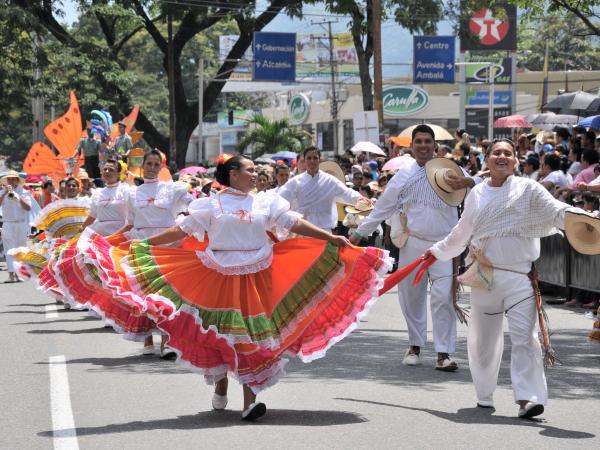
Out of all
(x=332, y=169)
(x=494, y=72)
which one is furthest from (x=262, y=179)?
(x=494, y=72)

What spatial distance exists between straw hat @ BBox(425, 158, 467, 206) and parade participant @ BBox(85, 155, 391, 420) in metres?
1.88

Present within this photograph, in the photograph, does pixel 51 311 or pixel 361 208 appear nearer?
pixel 361 208

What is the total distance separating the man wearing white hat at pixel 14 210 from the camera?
78.1ft

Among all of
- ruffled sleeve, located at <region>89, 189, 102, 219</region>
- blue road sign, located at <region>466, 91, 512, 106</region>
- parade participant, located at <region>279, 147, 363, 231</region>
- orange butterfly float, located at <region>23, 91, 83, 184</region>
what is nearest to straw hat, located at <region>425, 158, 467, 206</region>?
parade participant, located at <region>279, 147, 363, 231</region>

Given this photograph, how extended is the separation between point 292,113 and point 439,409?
75.0 m

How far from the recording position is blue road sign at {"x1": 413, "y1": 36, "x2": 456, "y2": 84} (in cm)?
4997

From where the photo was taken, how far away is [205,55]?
95.6 m

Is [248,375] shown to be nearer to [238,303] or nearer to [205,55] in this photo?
[238,303]

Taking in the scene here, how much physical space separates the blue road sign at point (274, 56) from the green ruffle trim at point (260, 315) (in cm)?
3944

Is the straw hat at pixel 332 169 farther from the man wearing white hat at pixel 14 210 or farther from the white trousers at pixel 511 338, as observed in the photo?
the man wearing white hat at pixel 14 210

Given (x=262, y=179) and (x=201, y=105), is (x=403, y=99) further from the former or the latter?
(x=262, y=179)

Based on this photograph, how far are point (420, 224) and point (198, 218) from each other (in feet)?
9.69

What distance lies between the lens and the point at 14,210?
80.6ft

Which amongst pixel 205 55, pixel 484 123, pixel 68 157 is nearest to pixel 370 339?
pixel 68 157
